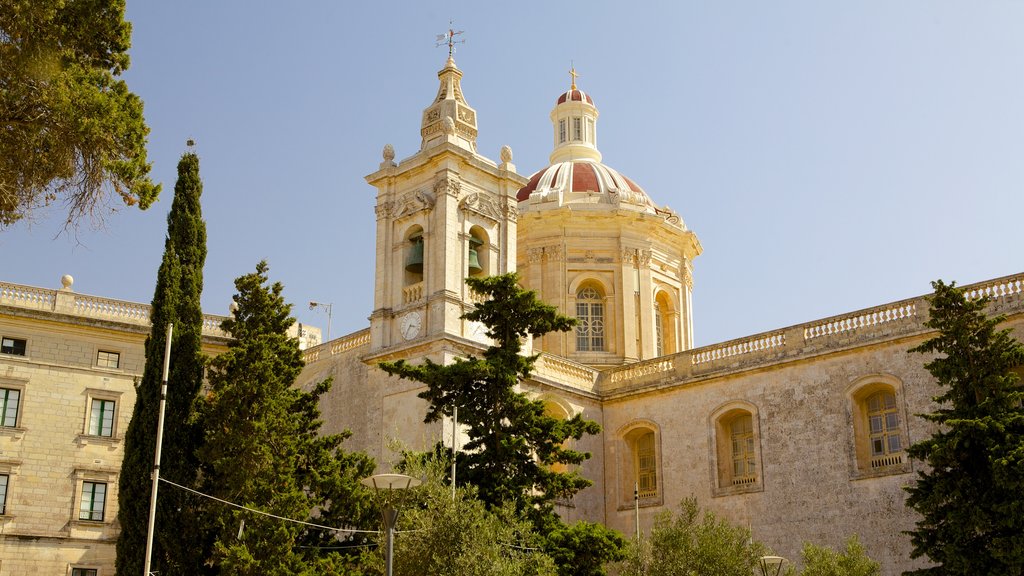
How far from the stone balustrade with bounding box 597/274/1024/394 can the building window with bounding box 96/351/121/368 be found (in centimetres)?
1334

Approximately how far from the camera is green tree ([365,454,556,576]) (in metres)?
19.3

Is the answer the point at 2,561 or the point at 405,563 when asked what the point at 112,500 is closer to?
the point at 2,561

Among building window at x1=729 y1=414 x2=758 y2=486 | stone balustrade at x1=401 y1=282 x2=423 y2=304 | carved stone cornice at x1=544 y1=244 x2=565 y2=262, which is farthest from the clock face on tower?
carved stone cornice at x1=544 y1=244 x2=565 y2=262

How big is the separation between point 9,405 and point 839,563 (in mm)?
21465

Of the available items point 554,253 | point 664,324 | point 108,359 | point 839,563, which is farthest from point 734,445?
point 108,359

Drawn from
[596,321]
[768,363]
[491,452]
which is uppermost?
[596,321]

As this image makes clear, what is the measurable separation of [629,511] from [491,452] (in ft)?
35.0

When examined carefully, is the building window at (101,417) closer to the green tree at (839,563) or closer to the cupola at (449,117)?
the cupola at (449,117)

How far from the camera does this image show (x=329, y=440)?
1017 inches

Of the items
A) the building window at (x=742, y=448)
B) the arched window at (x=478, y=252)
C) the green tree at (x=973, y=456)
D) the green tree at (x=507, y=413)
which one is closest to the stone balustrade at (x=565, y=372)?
the arched window at (x=478, y=252)

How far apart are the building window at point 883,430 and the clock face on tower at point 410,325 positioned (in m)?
10.9

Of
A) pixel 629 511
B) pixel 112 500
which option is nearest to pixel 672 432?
pixel 629 511

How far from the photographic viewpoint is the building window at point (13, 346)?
1284 inches

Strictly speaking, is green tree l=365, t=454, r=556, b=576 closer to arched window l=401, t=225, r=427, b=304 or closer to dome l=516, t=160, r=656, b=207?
arched window l=401, t=225, r=427, b=304
